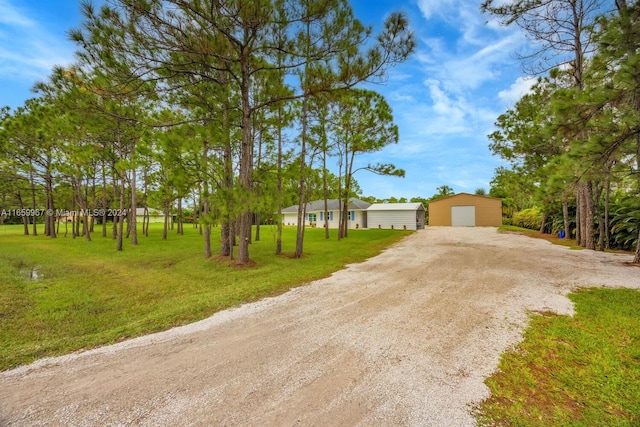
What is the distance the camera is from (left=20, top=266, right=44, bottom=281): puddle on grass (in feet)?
22.6

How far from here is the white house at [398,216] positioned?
24.0 metres

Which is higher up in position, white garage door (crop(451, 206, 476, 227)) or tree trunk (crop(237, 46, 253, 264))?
tree trunk (crop(237, 46, 253, 264))

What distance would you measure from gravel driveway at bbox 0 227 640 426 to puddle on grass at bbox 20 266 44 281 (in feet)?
20.3

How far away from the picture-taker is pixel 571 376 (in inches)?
92.0

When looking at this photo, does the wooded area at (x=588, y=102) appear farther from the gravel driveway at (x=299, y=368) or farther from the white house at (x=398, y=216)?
the white house at (x=398, y=216)

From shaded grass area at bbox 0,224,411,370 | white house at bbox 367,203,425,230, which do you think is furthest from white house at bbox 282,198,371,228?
shaded grass area at bbox 0,224,411,370

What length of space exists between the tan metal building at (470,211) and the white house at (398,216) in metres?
5.03

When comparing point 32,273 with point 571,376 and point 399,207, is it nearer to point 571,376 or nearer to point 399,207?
point 571,376

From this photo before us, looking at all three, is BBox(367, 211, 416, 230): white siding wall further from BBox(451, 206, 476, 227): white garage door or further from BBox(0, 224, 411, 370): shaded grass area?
BBox(0, 224, 411, 370): shaded grass area

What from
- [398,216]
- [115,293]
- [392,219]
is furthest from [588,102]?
[392,219]

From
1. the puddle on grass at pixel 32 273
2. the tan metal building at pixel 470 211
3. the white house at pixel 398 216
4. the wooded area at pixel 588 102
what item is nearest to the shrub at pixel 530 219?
the tan metal building at pixel 470 211

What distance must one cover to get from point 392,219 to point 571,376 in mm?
23098

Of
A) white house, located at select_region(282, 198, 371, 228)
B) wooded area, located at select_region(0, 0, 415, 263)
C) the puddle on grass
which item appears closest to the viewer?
wooded area, located at select_region(0, 0, 415, 263)

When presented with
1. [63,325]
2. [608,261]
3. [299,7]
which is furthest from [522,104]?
[63,325]
